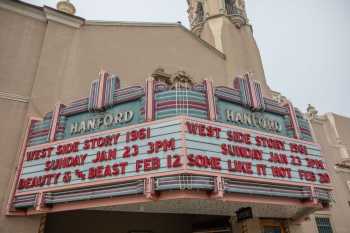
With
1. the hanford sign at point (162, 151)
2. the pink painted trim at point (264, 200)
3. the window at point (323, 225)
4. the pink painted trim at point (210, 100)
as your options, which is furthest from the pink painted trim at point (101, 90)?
the window at point (323, 225)

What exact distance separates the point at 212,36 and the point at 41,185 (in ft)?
42.3

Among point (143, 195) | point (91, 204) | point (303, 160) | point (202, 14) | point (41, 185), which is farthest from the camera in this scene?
point (202, 14)

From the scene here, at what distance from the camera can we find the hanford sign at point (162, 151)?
7176 mm

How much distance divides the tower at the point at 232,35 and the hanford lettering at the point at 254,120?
5.66 meters

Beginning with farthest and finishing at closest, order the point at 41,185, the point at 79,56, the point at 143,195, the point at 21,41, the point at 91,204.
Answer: the point at 79,56 → the point at 21,41 → the point at 41,185 → the point at 91,204 → the point at 143,195

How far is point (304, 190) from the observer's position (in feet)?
27.9

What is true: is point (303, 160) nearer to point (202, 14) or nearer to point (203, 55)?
point (203, 55)

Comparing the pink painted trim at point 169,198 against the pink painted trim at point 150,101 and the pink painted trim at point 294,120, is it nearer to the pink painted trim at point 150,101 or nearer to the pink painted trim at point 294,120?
the pink painted trim at point 150,101

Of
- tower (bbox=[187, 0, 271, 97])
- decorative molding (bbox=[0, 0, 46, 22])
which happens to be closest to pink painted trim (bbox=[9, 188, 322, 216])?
decorative molding (bbox=[0, 0, 46, 22])

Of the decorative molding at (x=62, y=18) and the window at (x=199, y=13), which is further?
the window at (x=199, y=13)

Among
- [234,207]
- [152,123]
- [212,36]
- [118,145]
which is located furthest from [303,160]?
[212,36]

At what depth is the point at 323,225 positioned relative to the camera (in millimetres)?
14875

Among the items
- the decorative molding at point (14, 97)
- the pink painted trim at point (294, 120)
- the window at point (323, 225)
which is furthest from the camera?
the window at point (323, 225)

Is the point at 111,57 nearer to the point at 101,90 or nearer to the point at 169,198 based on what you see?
the point at 101,90
